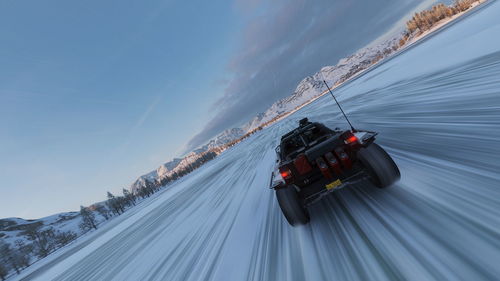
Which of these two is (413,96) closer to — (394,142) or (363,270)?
(394,142)

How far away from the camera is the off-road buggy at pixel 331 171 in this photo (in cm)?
314

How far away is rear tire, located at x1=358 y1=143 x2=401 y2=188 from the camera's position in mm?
3082

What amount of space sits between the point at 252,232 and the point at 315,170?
2.10m

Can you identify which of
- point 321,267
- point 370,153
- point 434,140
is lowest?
point 434,140

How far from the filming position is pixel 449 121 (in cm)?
505

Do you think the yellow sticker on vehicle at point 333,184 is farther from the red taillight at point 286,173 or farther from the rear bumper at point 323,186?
the red taillight at point 286,173

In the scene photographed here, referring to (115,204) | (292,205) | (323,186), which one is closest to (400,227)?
(323,186)

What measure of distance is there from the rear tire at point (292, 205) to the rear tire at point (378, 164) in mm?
1170

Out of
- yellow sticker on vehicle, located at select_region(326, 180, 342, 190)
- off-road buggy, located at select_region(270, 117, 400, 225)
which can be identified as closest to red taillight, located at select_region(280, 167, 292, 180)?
off-road buggy, located at select_region(270, 117, 400, 225)

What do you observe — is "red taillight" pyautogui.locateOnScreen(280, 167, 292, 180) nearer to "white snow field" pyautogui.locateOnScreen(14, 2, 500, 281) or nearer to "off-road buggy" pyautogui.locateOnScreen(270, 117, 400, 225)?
"off-road buggy" pyautogui.locateOnScreen(270, 117, 400, 225)

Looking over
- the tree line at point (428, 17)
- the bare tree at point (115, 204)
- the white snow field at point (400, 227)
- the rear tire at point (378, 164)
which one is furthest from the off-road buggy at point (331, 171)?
the tree line at point (428, 17)

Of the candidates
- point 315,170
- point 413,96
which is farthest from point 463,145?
point 413,96

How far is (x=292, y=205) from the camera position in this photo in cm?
340

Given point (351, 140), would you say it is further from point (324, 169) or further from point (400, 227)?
point (400, 227)
